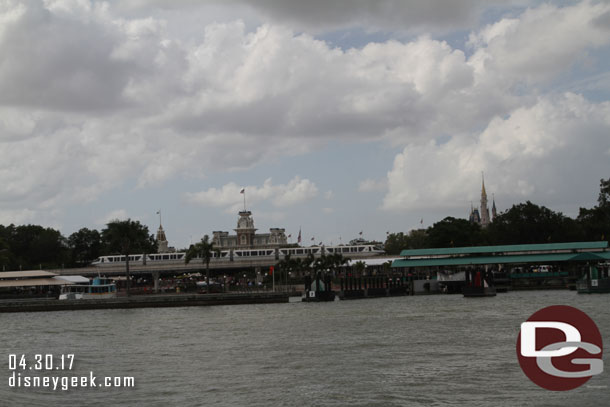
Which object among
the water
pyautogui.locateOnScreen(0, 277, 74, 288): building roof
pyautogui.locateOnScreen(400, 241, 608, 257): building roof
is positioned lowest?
the water

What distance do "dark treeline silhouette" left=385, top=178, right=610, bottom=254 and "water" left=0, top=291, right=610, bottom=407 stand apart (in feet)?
283

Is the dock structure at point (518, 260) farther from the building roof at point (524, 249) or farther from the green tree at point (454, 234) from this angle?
the green tree at point (454, 234)

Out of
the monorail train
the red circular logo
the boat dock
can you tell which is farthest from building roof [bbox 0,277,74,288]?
the red circular logo

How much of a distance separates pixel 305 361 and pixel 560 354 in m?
12.6

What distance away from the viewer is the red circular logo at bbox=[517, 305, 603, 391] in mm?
32250

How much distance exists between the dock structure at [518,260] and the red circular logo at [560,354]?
76799 millimetres

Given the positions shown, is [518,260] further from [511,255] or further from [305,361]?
[305,361]

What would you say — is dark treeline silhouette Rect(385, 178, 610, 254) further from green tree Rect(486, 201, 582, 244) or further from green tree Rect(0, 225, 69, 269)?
green tree Rect(0, 225, 69, 269)

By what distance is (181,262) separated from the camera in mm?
174750

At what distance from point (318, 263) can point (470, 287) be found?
1587 inches

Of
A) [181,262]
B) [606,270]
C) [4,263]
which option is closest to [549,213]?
[606,270]

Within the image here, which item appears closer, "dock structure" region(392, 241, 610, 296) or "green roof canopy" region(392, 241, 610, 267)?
"dock structure" region(392, 241, 610, 296)

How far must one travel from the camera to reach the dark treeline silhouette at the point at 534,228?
155m

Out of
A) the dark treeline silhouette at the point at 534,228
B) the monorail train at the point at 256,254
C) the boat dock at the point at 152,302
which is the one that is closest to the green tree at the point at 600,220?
the dark treeline silhouette at the point at 534,228
